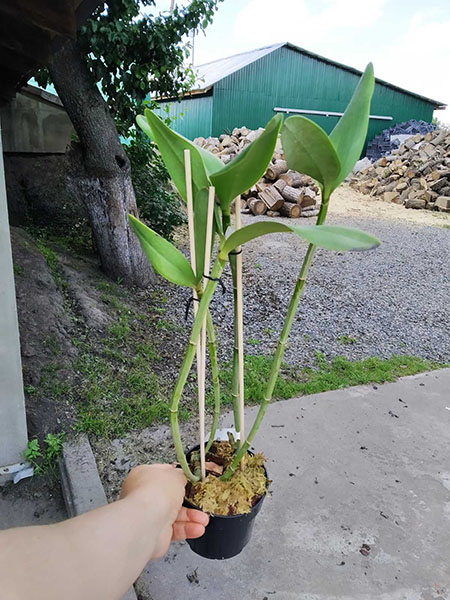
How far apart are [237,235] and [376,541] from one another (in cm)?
138

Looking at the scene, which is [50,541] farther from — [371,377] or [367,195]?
[367,195]

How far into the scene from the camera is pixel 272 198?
758 centimetres

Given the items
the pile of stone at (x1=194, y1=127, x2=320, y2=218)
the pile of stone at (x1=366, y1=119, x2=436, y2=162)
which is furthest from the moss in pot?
the pile of stone at (x1=366, y1=119, x2=436, y2=162)

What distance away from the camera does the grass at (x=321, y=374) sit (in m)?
2.54

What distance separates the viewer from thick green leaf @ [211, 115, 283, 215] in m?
0.78

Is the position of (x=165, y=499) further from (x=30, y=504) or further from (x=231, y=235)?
(x=30, y=504)

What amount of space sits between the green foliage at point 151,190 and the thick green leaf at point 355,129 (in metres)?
3.67

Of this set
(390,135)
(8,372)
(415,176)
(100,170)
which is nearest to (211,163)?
(8,372)

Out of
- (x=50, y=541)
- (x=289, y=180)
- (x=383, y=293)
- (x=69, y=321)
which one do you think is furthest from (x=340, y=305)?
(x=289, y=180)

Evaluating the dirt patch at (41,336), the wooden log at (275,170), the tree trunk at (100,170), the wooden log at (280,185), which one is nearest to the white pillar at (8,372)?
the dirt patch at (41,336)

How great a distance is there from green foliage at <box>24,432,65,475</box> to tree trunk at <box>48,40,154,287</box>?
1.90m

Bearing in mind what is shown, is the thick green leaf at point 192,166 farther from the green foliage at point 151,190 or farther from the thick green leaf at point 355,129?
the green foliage at point 151,190

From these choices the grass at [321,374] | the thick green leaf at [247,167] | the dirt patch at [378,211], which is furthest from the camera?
the dirt patch at [378,211]

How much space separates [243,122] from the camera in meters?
12.8
